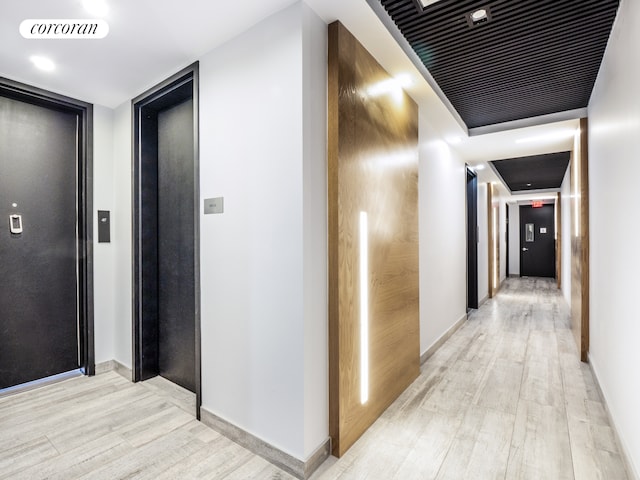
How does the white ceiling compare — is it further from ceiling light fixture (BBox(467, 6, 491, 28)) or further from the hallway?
the hallway

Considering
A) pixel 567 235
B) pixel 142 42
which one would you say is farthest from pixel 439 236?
pixel 567 235

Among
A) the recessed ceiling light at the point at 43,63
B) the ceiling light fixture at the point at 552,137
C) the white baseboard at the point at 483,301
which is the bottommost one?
the white baseboard at the point at 483,301

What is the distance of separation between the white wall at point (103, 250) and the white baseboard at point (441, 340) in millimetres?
3199

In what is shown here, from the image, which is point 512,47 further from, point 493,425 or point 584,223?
point 493,425

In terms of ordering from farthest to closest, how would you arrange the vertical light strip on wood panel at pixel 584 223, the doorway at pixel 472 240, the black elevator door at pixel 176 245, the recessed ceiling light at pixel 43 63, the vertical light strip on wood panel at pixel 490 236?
the vertical light strip on wood panel at pixel 490 236 < the doorway at pixel 472 240 < the vertical light strip on wood panel at pixel 584 223 < the black elevator door at pixel 176 245 < the recessed ceiling light at pixel 43 63

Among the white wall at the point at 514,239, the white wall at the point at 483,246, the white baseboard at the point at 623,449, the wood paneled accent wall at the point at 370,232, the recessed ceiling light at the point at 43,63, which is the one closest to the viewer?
the white baseboard at the point at 623,449

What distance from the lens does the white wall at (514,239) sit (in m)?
11.8

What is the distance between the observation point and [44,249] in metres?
2.93

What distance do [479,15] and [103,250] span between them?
363cm

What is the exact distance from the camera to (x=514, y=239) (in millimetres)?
11852

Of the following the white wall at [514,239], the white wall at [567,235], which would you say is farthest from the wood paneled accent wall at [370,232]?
the white wall at [514,239]

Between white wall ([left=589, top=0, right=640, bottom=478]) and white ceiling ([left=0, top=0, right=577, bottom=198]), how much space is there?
1.23 m

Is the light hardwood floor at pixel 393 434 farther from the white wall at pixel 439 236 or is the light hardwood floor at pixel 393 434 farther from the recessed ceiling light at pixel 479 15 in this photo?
the recessed ceiling light at pixel 479 15

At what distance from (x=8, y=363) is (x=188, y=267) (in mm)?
1655
